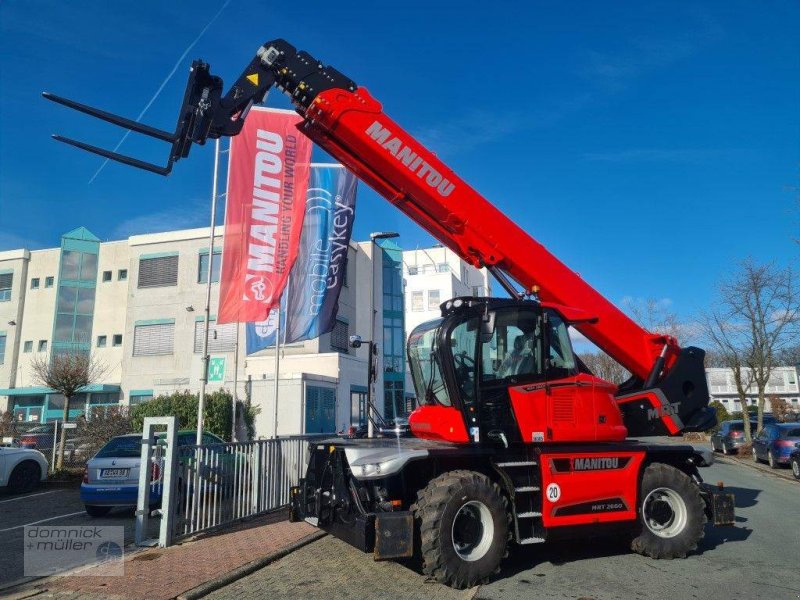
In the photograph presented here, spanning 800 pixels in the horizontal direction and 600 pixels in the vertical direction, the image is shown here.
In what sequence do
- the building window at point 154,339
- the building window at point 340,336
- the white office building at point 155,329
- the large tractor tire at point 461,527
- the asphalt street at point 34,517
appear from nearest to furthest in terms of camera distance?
the large tractor tire at point 461,527 → the asphalt street at point 34,517 → the white office building at point 155,329 → the building window at point 340,336 → the building window at point 154,339

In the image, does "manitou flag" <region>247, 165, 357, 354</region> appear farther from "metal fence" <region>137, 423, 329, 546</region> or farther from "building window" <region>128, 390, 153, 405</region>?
"building window" <region>128, 390, 153, 405</region>

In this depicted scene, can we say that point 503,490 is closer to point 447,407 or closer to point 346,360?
point 447,407

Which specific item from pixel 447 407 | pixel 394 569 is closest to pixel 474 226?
pixel 447 407

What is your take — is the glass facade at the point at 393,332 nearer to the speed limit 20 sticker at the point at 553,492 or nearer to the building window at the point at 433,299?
the building window at the point at 433,299

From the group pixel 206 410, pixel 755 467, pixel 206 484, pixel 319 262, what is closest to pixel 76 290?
pixel 206 410

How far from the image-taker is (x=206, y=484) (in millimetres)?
8289

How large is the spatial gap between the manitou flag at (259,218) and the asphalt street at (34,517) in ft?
16.2

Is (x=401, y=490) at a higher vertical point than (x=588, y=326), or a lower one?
lower

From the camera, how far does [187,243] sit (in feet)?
103

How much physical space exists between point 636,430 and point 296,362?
19.7 m

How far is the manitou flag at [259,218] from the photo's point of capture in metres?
14.0

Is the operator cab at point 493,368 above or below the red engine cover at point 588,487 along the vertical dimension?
above

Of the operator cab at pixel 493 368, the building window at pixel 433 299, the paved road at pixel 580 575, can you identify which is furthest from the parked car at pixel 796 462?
the building window at pixel 433 299

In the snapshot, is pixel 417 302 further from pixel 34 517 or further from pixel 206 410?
pixel 34 517
